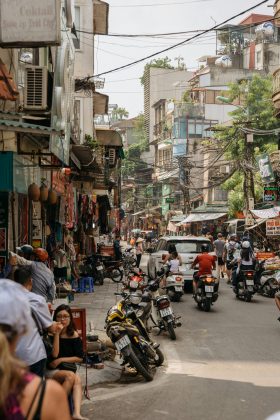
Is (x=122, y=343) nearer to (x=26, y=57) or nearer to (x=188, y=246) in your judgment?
(x=26, y=57)

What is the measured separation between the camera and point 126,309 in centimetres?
998

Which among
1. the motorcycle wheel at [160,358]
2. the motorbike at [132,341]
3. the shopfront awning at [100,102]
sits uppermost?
the shopfront awning at [100,102]

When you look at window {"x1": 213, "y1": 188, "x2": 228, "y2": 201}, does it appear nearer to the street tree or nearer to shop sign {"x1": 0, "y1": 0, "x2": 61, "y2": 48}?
the street tree

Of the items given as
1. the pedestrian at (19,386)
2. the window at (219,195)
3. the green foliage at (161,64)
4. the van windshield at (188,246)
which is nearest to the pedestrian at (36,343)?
the pedestrian at (19,386)

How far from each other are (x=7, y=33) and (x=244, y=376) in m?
6.14

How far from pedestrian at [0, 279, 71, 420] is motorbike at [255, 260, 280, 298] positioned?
16378 mm

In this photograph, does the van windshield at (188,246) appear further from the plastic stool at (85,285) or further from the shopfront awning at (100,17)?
the shopfront awning at (100,17)

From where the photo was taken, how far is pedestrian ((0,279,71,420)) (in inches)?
93.0

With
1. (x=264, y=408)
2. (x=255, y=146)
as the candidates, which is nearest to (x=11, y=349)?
(x=264, y=408)

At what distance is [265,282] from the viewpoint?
18797 millimetres

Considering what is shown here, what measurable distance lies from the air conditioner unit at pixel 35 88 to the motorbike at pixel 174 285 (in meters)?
6.88

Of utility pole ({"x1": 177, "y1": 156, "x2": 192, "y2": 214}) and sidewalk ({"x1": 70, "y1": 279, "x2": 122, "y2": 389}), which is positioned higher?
utility pole ({"x1": 177, "y1": 156, "x2": 192, "y2": 214})

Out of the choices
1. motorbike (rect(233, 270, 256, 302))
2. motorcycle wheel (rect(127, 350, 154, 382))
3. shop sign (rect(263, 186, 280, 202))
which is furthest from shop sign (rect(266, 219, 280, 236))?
motorcycle wheel (rect(127, 350, 154, 382))

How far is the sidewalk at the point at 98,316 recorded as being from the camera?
8.88 meters
